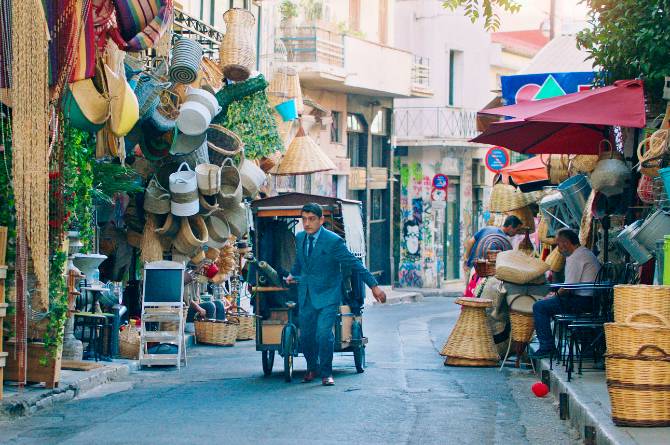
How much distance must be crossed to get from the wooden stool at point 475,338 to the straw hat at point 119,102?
15.6 ft

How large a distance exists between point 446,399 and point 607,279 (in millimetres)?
2880

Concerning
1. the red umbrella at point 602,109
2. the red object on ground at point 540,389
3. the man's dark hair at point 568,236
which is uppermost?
the red umbrella at point 602,109

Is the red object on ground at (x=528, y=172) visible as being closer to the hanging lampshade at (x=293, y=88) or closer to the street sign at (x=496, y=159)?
the street sign at (x=496, y=159)

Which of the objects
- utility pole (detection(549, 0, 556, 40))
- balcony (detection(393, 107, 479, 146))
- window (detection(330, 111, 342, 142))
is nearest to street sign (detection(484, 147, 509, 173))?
window (detection(330, 111, 342, 142))

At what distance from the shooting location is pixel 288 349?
13547 millimetres

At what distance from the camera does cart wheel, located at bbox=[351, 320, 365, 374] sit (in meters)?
14.3

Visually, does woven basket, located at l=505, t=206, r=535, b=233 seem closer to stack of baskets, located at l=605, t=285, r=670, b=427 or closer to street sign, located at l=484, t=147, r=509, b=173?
street sign, located at l=484, t=147, r=509, b=173

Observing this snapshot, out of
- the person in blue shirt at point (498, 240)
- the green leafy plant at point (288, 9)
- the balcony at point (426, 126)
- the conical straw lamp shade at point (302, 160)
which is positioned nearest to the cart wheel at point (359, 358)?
the person in blue shirt at point (498, 240)

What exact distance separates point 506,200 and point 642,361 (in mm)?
11676

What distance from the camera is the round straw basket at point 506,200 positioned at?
2073cm

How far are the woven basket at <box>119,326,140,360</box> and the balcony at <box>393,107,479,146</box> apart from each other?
84.7 feet

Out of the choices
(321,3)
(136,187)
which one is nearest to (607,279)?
(136,187)

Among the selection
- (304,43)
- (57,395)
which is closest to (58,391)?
(57,395)

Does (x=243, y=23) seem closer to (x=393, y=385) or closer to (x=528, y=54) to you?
(x=393, y=385)
